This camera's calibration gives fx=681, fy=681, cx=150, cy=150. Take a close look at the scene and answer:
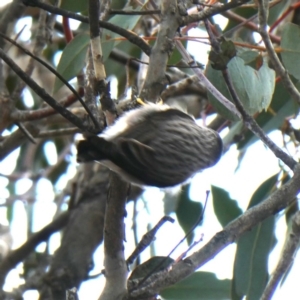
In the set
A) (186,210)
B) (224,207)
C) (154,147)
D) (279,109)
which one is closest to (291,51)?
(279,109)

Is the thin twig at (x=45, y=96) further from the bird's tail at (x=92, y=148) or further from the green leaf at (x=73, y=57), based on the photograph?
the green leaf at (x=73, y=57)

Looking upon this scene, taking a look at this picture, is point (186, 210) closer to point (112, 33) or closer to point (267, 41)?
point (112, 33)

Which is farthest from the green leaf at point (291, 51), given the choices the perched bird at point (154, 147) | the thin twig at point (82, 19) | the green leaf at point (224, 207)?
the green leaf at point (224, 207)

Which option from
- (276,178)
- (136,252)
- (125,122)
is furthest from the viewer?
(276,178)

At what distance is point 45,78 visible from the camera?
9.37 feet

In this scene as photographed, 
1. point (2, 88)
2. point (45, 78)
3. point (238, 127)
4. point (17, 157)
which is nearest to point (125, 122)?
point (2, 88)

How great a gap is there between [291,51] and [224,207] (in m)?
0.71

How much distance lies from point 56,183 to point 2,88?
1.19 meters

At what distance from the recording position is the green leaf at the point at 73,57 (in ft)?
6.33

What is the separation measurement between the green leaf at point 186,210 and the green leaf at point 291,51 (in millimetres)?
756

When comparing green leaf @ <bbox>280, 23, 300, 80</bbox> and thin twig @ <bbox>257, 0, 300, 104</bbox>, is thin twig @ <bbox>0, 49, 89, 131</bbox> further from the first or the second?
green leaf @ <bbox>280, 23, 300, 80</bbox>

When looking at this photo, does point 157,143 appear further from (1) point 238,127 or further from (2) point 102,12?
(1) point 238,127

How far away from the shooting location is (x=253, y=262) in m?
2.05

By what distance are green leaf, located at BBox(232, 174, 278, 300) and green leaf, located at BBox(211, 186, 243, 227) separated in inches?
6.7
